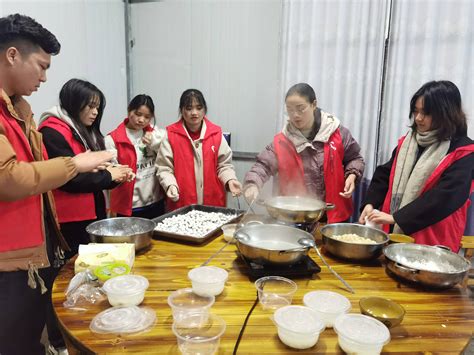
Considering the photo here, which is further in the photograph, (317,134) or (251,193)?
(317,134)

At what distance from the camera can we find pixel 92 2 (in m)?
3.56

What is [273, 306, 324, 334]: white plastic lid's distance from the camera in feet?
3.29

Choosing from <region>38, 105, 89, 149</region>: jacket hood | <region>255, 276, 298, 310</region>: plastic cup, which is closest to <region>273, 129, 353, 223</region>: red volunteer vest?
<region>255, 276, 298, 310</region>: plastic cup

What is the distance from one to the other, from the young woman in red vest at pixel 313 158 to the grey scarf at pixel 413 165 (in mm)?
293

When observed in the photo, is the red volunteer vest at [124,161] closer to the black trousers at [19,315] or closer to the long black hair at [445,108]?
the black trousers at [19,315]

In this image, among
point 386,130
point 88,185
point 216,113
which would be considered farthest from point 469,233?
point 88,185

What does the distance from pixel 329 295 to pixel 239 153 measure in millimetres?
2691

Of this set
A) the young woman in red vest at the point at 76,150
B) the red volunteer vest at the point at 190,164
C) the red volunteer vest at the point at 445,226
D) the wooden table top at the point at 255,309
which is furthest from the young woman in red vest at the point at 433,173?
the young woman in red vest at the point at 76,150

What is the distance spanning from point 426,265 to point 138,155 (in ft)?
6.55

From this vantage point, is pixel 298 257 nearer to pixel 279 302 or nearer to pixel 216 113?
pixel 279 302

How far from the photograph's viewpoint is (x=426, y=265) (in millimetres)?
1517

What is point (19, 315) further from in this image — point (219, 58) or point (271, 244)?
point (219, 58)

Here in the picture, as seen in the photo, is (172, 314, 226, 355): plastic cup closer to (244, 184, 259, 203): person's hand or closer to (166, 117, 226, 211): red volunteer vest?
(244, 184, 259, 203): person's hand

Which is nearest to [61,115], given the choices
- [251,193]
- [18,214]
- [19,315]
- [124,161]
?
[124,161]
